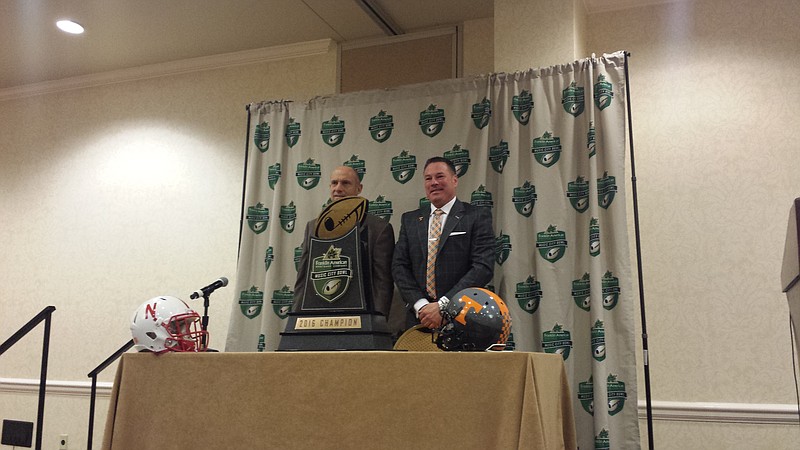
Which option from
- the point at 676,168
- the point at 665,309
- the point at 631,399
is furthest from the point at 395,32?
the point at 631,399

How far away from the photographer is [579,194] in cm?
362

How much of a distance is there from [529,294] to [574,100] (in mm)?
1041

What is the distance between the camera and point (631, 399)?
3.35 m

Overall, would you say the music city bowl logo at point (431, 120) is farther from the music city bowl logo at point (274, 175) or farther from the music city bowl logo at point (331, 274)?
the music city bowl logo at point (331, 274)

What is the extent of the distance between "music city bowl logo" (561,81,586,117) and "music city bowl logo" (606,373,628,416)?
1.36 metres

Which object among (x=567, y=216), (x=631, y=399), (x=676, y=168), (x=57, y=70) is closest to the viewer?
(x=631, y=399)

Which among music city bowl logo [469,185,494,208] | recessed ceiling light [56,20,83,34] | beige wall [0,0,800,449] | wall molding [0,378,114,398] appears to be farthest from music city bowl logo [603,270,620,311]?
recessed ceiling light [56,20,83,34]

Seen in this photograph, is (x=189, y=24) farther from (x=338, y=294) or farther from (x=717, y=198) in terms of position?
(x=717, y=198)

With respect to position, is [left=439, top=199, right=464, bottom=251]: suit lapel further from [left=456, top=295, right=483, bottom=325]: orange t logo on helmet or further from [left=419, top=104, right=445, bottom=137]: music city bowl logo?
[left=456, top=295, right=483, bottom=325]: orange t logo on helmet

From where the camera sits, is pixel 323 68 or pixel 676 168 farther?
pixel 323 68

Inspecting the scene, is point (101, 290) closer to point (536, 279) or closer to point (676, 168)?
point (536, 279)

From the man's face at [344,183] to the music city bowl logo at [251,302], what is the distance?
93 cm

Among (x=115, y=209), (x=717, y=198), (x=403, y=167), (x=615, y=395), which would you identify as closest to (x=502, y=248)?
(x=403, y=167)

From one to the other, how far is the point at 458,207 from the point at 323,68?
191cm
